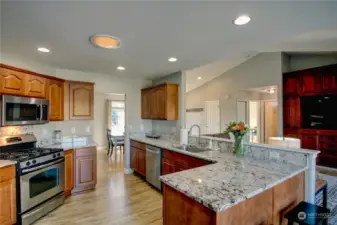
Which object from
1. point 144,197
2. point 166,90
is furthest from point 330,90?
point 144,197

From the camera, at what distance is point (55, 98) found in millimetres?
3457

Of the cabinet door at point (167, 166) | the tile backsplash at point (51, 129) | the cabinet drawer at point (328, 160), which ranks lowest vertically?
the cabinet drawer at point (328, 160)

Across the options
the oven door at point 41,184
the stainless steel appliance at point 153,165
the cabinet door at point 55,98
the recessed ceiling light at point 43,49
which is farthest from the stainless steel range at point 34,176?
the stainless steel appliance at point 153,165

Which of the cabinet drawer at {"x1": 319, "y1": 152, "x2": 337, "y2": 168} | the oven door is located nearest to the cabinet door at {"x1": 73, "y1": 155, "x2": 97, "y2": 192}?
the oven door

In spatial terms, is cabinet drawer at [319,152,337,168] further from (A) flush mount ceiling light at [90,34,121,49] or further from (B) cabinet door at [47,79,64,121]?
(B) cabinet door at [47,79,64,121]

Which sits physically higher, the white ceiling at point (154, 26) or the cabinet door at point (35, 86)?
the white ceiling at point (154, 26)

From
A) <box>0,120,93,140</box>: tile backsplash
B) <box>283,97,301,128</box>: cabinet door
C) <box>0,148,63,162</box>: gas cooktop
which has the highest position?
<box>283,97,301,128</box>: cabinet door

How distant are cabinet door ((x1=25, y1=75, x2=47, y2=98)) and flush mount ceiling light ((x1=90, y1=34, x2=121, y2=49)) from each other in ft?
4.33

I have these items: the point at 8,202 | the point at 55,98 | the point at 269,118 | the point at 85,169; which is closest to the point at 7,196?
the point at 8,202

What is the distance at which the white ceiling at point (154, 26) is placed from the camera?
5.39ft

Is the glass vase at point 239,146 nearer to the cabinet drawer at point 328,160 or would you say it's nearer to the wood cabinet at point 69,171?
the wood cabinet at point 69,171

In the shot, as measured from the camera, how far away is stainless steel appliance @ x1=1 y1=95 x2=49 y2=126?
2.56m

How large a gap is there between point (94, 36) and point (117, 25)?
46 cm

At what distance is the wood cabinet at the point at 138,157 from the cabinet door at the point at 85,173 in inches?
39.8
